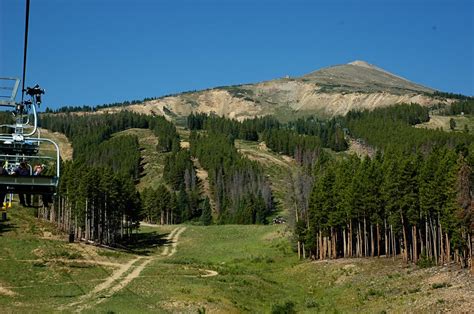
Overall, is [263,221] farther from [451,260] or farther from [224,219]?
[451,260]

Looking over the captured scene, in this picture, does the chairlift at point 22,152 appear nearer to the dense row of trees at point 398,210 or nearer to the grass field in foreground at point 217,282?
the grass field in foreground at point 217,282

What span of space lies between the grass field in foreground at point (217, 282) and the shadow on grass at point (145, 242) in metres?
1.57

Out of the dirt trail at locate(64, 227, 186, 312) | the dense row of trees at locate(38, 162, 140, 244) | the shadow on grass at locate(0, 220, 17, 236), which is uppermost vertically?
the dense row of trees at locate(38, 162, 140, 244)

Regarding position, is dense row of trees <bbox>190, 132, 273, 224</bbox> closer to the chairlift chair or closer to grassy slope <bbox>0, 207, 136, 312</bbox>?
grassy slope <bbox>0, 207, 136, 312</bbox>

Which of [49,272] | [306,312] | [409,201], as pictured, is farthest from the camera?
[409,201]

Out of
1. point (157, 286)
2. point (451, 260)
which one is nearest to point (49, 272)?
point (157, 286)

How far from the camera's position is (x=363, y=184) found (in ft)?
240

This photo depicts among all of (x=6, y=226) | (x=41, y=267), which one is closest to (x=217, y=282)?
(x=41, y=267)

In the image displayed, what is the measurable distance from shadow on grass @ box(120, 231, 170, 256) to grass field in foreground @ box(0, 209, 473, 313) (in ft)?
5.14

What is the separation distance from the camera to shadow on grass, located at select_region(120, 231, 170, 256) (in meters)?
95.9

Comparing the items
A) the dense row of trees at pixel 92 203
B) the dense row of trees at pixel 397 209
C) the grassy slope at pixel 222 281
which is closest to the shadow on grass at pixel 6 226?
the grassy slope at pixel 222 281

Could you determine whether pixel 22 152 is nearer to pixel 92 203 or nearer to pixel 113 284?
pixel 113 284

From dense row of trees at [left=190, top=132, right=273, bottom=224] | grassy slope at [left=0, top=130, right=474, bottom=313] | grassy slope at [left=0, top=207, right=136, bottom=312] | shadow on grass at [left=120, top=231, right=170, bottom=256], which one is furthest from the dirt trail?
dense row of trees at [left=190, top=132, right=273, bottom=224]

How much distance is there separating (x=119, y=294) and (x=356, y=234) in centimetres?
4093
